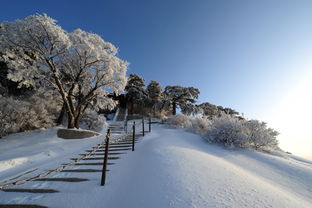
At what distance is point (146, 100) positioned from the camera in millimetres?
27219

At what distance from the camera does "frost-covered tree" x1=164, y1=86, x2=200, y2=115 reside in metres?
25.4

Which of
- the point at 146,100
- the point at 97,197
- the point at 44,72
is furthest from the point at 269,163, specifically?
the point at 146,100

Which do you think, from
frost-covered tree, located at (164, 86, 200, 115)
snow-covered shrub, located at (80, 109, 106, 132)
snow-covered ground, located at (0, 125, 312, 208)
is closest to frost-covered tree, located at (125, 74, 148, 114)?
frost-covered tree, located at (164, 86, 200, 115)

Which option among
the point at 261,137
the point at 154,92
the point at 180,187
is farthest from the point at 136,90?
the point at 180,187

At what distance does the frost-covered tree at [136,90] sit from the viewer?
83.7 ft

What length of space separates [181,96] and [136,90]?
26.8 feet

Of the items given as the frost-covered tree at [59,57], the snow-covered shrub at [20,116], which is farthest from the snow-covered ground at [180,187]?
the frost-covered tree at [59,57]

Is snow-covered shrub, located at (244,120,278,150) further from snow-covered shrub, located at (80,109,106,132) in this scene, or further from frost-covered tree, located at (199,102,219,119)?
frost-covered tree, located at (199,102,219,119)

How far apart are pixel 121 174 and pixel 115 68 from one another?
8.62 m

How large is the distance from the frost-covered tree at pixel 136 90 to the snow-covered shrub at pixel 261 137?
20.0 metres

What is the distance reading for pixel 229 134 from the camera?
266 inches

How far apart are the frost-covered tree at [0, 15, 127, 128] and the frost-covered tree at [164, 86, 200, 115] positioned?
15409 millimetres

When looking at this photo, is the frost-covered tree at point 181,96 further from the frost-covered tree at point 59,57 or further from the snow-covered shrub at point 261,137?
the snow-covered shrub at point 261,137

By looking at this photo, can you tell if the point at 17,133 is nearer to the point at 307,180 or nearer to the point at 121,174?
the point at 121,174
